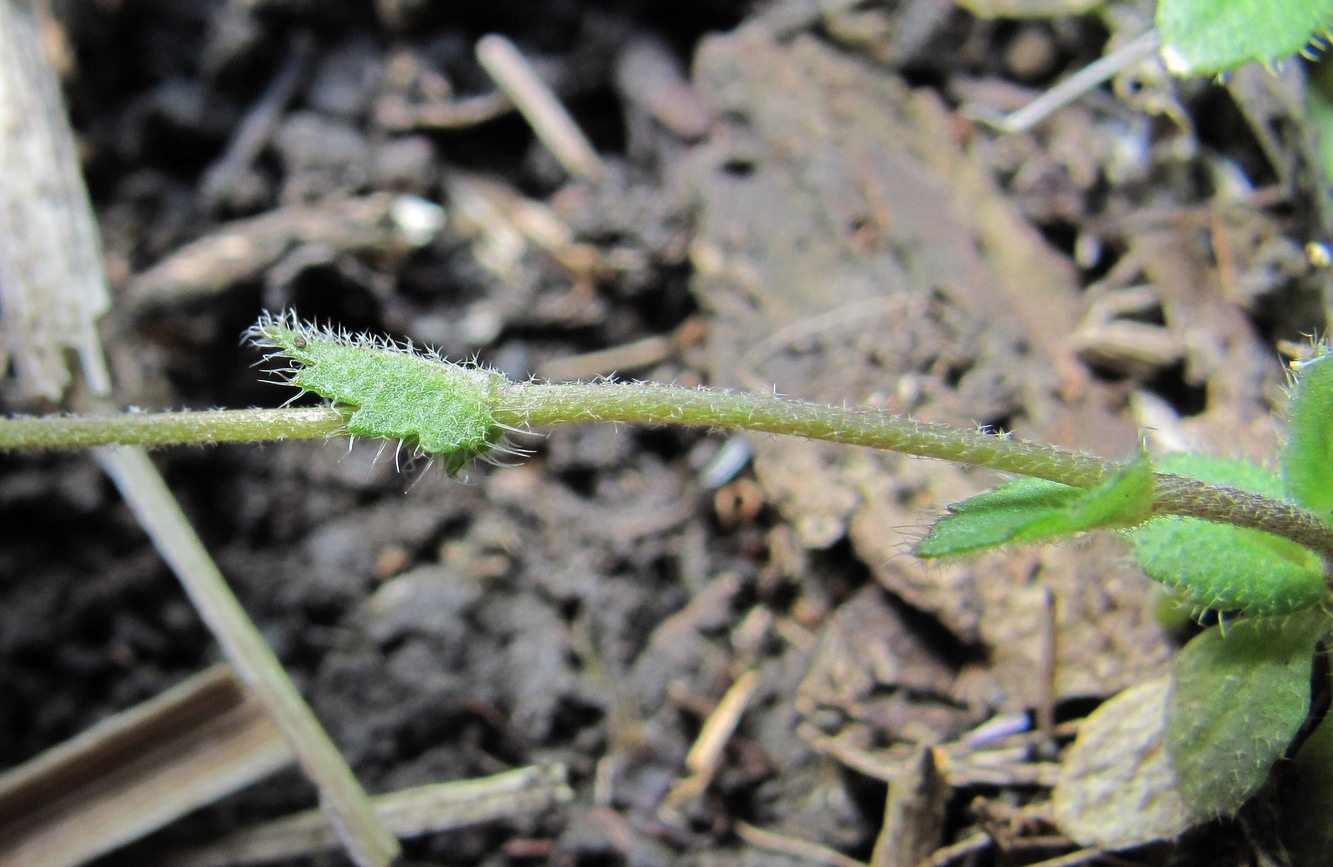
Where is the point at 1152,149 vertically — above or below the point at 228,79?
below

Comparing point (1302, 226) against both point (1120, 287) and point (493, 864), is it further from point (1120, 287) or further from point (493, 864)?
point (493, 864)


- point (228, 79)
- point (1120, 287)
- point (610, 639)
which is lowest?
point (610, 639)

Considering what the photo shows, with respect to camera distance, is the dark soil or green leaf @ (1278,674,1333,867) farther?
the dark soil

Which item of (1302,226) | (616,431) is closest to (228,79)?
(616,431)

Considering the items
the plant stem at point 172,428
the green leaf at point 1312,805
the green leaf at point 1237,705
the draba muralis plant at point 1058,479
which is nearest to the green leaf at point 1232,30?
the draba muralis plant at point 1058,479

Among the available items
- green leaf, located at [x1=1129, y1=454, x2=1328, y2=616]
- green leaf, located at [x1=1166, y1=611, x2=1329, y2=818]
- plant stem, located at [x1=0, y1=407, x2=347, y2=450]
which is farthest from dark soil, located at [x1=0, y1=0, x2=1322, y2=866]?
plant stem, located at [x1=0, y1=407, x2=347, y2=450]

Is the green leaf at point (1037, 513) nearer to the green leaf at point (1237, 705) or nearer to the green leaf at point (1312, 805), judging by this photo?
the green leaf at point (1237, 705)

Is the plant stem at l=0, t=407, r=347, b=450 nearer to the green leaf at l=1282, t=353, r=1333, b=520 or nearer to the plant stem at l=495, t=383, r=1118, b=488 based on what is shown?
the plant stem at l=495, t=383, r=1118, b=488
